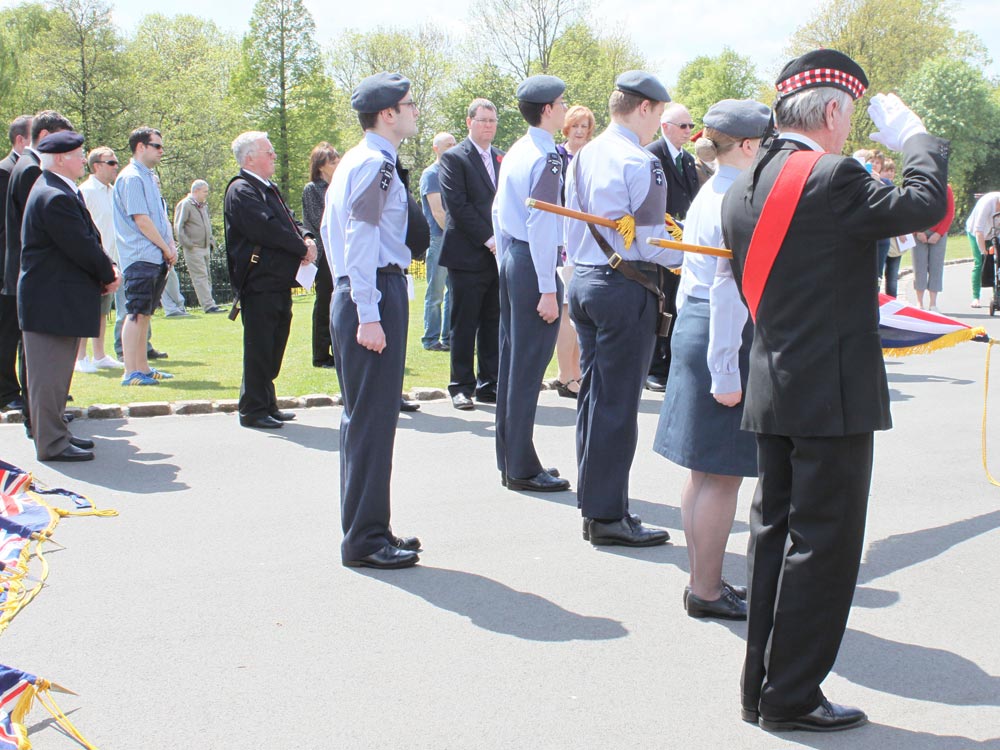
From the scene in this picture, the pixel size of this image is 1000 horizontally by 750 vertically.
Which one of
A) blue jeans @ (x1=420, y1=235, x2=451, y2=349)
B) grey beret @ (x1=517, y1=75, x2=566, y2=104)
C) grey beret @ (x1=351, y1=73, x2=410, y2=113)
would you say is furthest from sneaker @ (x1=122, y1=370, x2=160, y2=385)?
grey beret @ (x1=351, y1=73, x2=410, y2=113)

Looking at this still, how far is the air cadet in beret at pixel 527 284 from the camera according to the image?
252 inches

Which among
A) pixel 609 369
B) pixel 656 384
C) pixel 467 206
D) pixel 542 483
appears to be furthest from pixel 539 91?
pixel 656 384

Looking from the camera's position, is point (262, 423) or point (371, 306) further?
point (262, 423)

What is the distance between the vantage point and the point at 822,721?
11.7 feet

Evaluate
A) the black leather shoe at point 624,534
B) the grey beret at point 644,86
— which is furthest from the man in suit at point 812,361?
the black leather shoe at point 624,534

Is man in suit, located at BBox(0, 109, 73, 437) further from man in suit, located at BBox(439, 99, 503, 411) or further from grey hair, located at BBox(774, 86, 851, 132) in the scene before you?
grey hair, located at BBox(774, 86, 851, 132)

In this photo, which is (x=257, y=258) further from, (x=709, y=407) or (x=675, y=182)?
(x=709, y=407)

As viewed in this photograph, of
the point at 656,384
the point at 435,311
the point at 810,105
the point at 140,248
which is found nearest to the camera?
the point at 810,105

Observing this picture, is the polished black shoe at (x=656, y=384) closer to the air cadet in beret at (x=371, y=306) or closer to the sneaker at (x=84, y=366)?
the air cadet in beret at (x=371, y=306)

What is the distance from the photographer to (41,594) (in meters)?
4.91

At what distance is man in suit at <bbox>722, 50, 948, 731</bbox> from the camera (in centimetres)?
333

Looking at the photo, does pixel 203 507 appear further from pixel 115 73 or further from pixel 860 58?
pixel 860 58

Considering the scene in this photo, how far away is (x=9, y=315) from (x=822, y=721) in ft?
24.4

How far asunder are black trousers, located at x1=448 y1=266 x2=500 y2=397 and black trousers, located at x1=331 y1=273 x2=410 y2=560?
4091mm
